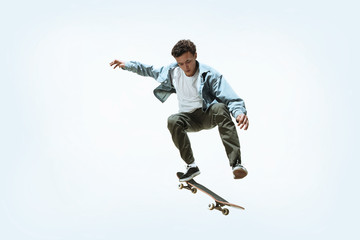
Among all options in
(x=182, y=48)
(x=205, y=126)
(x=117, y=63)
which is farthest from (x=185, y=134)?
(x=117, y=63)

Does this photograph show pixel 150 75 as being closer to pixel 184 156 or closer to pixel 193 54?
pixel 193 54

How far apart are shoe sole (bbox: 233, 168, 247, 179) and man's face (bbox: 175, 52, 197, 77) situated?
1.00 m

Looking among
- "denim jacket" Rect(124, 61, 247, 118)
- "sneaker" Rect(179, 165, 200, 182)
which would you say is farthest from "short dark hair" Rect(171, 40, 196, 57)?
"sneaker" Rect(179, 165, 200, 182)

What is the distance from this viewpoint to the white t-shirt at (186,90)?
3.76 metres

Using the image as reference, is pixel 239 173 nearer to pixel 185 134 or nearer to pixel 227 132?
pixel 227 132

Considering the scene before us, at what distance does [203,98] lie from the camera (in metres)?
3.65

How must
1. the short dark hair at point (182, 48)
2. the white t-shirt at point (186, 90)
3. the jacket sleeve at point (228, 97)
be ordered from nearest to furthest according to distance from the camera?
the jacket sleeve at point (228, 97), the short dark hair at point (182, 48), the white t-shirt at point (186, 90)

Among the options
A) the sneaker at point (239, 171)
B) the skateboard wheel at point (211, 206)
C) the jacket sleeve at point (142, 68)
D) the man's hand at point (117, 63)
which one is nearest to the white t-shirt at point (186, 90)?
the jacket sleeve at point (142, 68)

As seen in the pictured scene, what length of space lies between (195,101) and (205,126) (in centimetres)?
25

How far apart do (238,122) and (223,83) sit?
0.46m

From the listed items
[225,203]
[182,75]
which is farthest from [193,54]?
[225,203]

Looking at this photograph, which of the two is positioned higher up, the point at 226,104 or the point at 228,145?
the point at 226,104

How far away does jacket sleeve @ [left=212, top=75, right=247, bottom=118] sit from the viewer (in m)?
3.44

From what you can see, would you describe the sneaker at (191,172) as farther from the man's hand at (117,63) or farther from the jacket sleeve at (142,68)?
the man's hand at (117,63)
